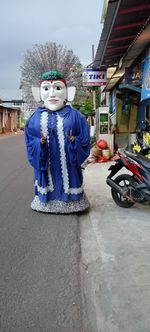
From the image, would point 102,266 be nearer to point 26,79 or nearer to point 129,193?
point 129,193

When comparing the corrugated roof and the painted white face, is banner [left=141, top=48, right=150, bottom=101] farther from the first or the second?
the painted white face

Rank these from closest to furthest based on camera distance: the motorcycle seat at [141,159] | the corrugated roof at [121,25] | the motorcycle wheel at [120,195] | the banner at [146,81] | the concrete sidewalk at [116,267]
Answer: the concrete sidewalk at [116,267]
the motorcycle seat at [141,159]
the motorcycle wheel at [120,195]
the corrugated roof at [121,25]
the banner at [146,81]

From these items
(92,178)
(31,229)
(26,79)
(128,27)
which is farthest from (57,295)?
(26,79)

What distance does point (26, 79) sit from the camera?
42.0m

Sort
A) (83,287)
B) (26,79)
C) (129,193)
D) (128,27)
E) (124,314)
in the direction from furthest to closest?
(26,79) → (128,27) → (129,193) → (83,287) → (124,314)

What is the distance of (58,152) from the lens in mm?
5820

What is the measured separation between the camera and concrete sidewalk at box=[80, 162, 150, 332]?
2.88 meters

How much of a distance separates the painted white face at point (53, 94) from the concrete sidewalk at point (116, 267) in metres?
1.70

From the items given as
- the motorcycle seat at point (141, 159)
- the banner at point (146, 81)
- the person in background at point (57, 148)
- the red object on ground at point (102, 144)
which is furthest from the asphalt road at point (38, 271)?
the red object on ground at point (102, 144)

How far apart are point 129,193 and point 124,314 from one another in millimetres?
2890

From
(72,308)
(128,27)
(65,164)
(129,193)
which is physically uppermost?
(128,27)

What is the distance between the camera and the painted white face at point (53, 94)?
19.4ft

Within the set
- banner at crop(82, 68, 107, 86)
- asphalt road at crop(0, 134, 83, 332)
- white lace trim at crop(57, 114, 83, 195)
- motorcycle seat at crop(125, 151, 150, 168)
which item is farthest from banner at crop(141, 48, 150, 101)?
banner at crop(82, 68, 107, 86)

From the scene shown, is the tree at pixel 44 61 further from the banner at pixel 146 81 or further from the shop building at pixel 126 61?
the banner at pixel 146 81
